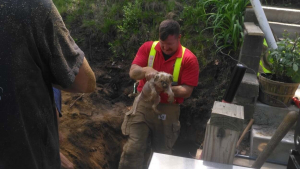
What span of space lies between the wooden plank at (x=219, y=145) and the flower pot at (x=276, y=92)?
2.63 m

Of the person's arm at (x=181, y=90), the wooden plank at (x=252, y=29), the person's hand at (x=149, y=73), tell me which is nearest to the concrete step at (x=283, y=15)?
the wooden plank at (x=252, y=29)

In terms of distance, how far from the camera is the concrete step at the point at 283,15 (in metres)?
5.79

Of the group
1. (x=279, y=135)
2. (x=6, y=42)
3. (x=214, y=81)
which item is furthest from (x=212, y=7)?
(x=6, y=42)

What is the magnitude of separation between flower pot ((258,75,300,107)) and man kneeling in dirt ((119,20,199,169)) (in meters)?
1.24

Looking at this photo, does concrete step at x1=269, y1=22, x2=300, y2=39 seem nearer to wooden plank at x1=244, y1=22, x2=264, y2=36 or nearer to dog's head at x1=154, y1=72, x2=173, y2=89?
wooden plank at x1=244, y1=22, x2=264, y2=36

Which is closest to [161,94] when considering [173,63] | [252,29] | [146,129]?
[173,63]

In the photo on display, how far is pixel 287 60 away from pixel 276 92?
0.50 metres

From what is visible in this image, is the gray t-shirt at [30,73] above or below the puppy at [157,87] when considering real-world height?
above

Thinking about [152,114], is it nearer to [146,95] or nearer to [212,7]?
[146,95]

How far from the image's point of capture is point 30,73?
142 cm

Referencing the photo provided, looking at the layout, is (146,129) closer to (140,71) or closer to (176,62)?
(140,71)

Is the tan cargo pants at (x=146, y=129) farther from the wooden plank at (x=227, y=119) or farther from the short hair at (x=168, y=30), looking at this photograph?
the wooden plank at (x=227, y=119)

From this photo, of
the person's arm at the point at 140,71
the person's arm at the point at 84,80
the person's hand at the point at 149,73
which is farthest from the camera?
the person's arm at the point at 140,71

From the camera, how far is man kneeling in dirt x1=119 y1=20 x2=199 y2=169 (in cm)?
356
